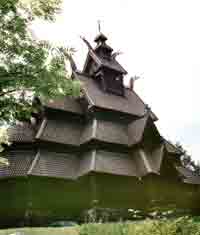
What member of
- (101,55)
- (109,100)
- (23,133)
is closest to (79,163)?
(23,133)

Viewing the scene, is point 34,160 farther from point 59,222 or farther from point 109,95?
point 109,95

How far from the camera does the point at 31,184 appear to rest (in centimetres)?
2152

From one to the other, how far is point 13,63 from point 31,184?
1360cm

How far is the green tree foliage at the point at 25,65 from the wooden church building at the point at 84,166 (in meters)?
12.0

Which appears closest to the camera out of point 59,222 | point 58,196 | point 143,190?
point 59,222

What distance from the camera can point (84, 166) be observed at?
22.6 m

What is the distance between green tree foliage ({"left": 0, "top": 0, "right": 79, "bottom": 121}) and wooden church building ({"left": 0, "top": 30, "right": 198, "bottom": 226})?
39.3 ft

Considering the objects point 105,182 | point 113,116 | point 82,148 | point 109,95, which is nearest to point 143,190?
point 105,182

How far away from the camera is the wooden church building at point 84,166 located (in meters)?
21.6

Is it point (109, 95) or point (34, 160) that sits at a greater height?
point (109, 95)

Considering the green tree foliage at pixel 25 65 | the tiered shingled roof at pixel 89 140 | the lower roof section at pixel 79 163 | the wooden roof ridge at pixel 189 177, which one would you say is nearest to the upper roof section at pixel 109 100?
the tiered shingled roof at pixel 89 140

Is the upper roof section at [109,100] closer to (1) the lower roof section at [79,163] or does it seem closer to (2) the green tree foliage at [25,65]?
(1) the lower roof section at [79,163]

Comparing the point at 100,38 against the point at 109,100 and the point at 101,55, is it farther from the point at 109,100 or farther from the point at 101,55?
the point at 109,100

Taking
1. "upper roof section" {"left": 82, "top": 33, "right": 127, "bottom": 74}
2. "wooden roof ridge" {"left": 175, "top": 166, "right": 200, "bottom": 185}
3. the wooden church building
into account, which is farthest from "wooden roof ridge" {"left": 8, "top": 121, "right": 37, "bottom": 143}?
"wooden roof ridge" {"left": 175, "top": 166, "right": 200, "bottom": 185}
